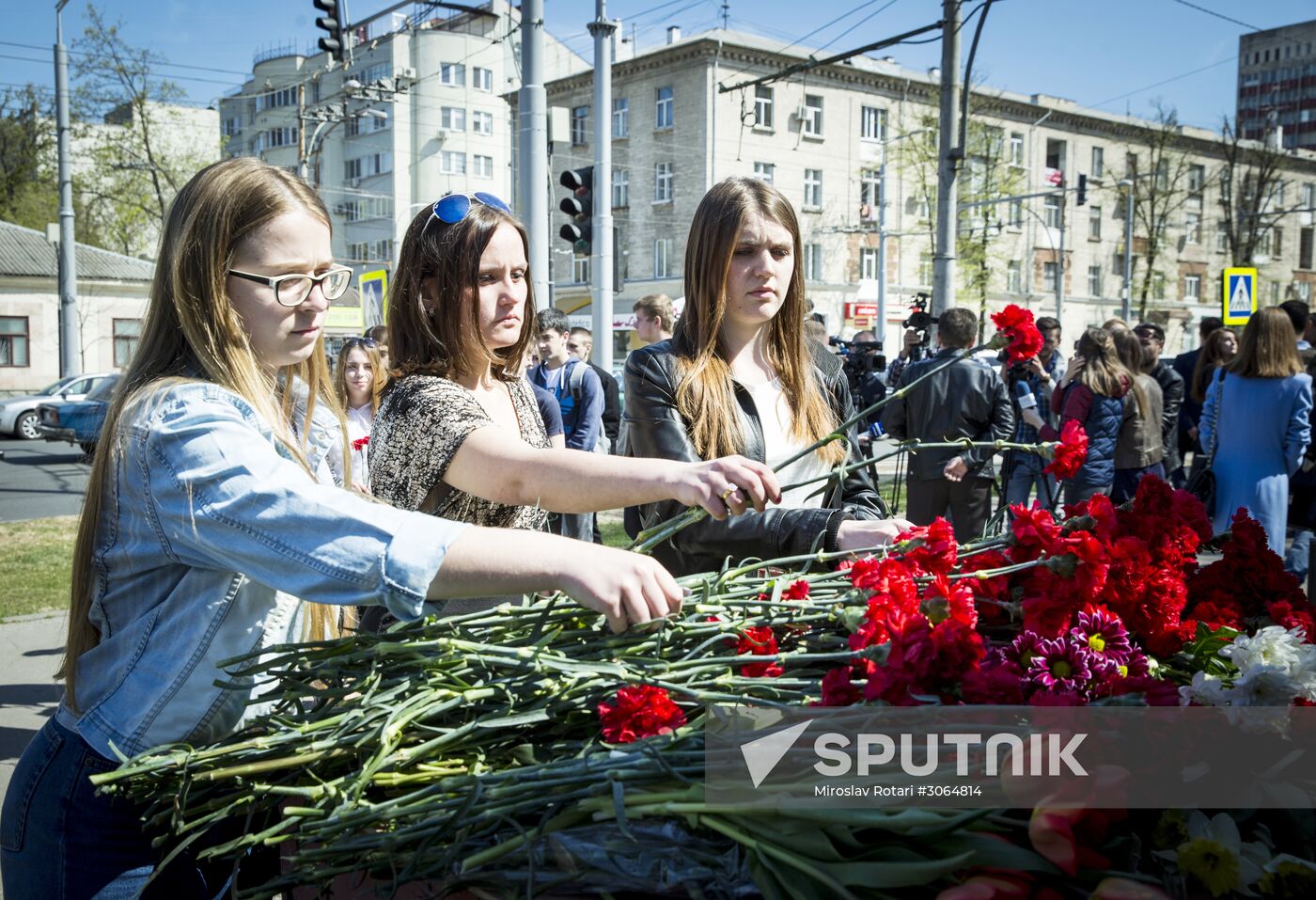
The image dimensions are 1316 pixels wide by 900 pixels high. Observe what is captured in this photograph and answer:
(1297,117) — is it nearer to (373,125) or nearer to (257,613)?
(373,125)

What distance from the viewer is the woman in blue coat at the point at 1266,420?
612 centimetres

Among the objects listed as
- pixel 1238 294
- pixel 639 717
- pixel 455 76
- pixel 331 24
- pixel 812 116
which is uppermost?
pixel 455 76

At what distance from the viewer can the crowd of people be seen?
49.9 inches

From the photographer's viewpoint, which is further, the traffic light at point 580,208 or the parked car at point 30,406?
the parked car at point 30,406

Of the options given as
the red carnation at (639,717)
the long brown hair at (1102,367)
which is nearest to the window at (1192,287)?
the long brown hair at (1102,367)

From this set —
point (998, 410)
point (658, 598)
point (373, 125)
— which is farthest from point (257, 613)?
point (373, 125)

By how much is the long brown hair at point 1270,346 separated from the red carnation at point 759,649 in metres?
5.82

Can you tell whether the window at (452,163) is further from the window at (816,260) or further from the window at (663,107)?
the window at (816,260)

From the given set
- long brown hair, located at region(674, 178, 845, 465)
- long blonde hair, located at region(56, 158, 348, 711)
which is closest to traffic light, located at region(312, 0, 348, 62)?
long brown hair, located at region(674, 178, 845, 465)

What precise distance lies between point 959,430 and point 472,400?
477cm

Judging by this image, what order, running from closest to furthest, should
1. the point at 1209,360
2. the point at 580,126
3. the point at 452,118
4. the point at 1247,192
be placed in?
the point at 1209,360 → the point at 580,126 → the point at 1247,192 → the point at 452,118

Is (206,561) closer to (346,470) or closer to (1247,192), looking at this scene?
(346,470)

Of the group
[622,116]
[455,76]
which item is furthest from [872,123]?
[455,76]

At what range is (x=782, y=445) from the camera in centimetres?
254
